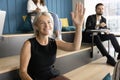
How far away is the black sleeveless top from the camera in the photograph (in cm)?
175

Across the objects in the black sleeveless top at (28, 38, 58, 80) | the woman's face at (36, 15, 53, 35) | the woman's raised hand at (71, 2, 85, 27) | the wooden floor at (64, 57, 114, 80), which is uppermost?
the woman's raised hand at (71, 2, 85, 27)

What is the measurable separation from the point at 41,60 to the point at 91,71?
1401 mm

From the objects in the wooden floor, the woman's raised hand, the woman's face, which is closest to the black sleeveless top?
the woman's face

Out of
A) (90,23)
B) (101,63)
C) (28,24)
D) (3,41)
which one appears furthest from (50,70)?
(90,23)

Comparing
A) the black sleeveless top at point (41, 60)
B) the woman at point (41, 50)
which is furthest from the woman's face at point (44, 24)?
the black sleeveless top at point (41, 60)

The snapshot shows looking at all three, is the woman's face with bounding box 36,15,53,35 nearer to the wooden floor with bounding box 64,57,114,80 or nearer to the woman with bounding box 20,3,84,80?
the woman with bounding box 20,3,84,80

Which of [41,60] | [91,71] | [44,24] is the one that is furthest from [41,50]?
[91,71]

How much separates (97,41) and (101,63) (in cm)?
39

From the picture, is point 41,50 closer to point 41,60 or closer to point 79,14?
point 41,60

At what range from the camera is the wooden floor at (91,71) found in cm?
269

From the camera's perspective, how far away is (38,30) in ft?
5.80

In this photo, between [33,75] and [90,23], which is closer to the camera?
[33,75]

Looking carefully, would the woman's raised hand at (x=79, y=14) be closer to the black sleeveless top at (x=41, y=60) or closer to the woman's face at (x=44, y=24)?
the woman's face at (x=44, y=24)

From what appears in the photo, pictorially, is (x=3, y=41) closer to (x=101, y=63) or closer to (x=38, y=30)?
(x=38, y=30)
